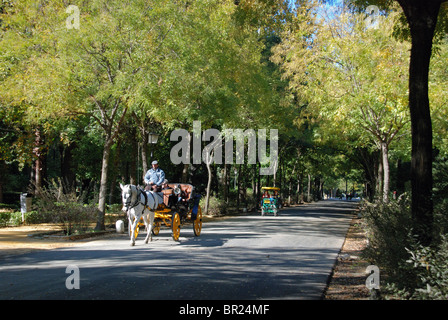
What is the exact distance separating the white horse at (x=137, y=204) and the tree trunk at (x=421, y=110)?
776 cm

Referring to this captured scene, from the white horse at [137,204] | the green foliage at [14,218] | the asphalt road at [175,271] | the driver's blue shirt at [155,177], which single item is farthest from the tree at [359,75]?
the green foliage at [14,218]

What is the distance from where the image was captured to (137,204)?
1341cm

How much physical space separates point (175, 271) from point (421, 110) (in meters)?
5.83

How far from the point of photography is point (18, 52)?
19156 millimetres

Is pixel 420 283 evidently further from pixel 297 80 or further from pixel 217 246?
pixel 297 80

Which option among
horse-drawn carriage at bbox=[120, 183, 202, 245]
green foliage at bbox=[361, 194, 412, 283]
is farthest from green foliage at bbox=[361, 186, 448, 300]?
horse-drawn carriage at bbox=[120, 183, 202, 245]

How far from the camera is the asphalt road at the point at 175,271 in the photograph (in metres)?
7.66

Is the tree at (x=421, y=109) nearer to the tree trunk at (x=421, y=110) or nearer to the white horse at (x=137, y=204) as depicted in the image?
the tree trunk at (x=421, y=110)

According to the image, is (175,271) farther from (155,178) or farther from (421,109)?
(155,178)

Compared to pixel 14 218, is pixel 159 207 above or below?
above

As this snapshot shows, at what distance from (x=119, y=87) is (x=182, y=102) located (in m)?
6.82

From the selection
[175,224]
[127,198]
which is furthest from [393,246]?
[175,224]
